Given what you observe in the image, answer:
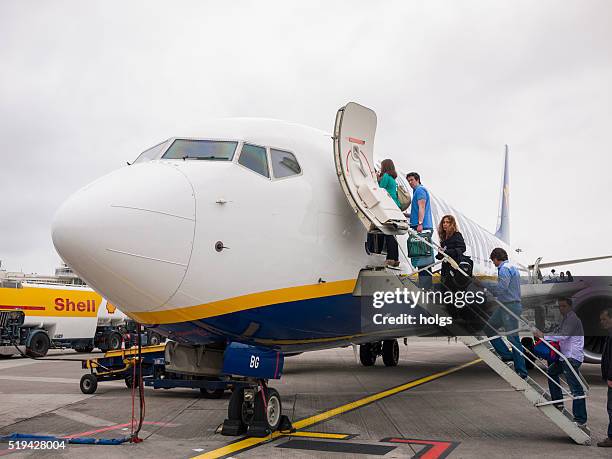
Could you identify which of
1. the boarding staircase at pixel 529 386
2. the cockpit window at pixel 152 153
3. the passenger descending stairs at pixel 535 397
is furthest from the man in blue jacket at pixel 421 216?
the cockpit window at pixel 152 153

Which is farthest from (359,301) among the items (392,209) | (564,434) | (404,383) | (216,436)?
(404,383)

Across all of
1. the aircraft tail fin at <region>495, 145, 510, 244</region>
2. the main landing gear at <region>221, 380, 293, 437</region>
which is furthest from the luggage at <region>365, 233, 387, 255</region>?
the aircraft tail fin at <region>495, 145, 510, 244</region>

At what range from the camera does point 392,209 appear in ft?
25.6

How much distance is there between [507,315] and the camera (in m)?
8.48

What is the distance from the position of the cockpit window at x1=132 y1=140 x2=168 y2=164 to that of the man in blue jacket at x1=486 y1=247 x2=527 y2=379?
15.4 feet

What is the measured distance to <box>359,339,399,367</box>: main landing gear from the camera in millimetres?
19156

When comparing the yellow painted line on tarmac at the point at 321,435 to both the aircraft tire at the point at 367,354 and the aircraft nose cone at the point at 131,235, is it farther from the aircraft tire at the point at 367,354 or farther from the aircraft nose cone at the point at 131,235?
the aircraft tire at the point at 367,354

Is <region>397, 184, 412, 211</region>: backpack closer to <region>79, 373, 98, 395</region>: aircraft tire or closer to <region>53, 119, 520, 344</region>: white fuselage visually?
<region>53, 119, 520, 344</region>: white fuselage

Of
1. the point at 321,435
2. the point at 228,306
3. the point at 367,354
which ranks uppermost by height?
the point at 228,306

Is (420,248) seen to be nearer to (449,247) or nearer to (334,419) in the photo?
(449,247)

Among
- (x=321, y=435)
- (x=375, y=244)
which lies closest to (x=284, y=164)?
(x=375, y=244)

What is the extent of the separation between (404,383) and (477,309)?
6.68 m

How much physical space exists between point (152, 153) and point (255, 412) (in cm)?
335

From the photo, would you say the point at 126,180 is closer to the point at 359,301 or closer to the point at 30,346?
the point at 359,301
